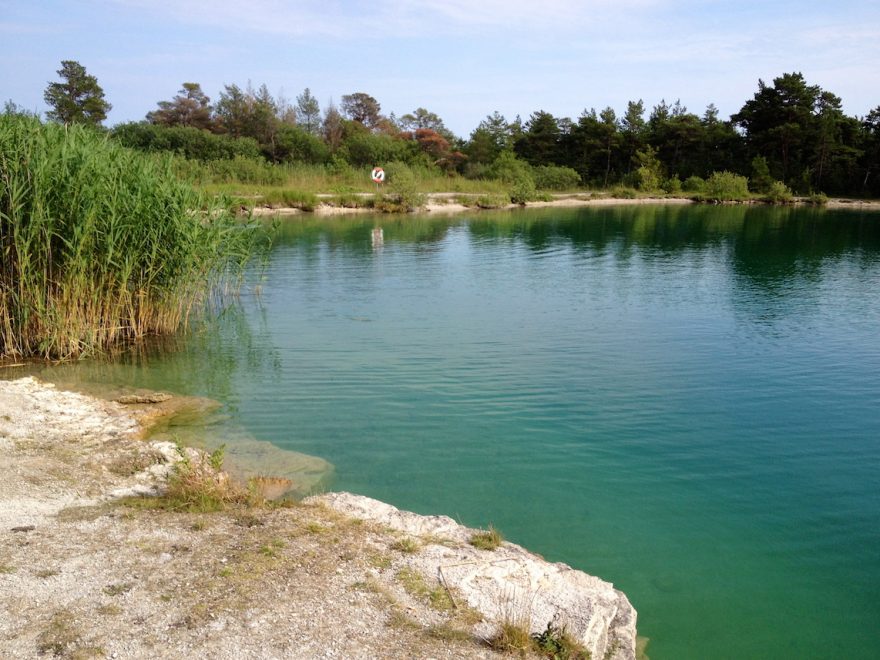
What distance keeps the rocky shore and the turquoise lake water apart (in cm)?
95

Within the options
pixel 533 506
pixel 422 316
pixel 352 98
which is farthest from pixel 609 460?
pixel 352 98

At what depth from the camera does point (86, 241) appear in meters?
10.8

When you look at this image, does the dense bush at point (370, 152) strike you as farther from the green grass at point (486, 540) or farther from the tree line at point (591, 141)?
the green grass at point (486, 540)

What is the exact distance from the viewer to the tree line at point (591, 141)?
195ft

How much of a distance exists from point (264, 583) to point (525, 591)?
1717mm

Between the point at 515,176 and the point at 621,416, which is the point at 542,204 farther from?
the point at 621,416

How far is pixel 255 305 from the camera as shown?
16.5 meters

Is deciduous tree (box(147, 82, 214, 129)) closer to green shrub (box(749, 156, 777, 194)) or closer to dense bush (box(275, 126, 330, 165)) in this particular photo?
dense bush (box(275, 126, 330, 165))

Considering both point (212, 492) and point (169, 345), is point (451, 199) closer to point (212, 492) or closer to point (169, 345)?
point (169, 345)

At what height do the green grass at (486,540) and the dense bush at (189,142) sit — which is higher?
the dense bush at (189,142)

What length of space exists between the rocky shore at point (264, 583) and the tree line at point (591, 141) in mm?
50353

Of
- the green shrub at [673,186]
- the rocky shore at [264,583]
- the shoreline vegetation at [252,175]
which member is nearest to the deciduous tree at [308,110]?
the shoreline vegetation at [252,175]

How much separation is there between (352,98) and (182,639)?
88556 millimetres

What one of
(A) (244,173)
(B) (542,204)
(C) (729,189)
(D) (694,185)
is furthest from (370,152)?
(C) (729,189)
